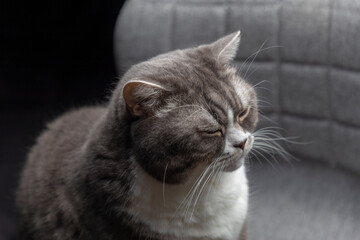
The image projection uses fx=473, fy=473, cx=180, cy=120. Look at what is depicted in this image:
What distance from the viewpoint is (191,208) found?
1053 mm

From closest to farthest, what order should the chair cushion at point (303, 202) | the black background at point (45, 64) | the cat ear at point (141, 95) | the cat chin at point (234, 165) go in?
the cat ear at point (141, 95)
the cat chin at point (234, 165)
the chair cushion at point (303, 202)
the black background at point (45, 64)

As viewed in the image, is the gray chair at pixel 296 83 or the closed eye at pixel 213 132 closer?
the closed eye at pixel 213 132

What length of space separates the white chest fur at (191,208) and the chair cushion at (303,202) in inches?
10.1

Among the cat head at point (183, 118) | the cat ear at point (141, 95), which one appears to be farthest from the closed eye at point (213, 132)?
the cat ear at point (141, 95)

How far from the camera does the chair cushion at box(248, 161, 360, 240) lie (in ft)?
4.29

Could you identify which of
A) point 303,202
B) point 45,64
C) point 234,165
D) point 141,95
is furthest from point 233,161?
point 45,64

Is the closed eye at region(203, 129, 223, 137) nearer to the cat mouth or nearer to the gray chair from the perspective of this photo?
the cat mouth

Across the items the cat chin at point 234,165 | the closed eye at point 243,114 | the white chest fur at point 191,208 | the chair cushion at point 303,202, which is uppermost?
the closed eye at point 243,114

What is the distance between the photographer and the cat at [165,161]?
0.95 metres

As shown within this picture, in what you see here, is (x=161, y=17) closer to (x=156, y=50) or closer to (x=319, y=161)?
(x=156, y=50)

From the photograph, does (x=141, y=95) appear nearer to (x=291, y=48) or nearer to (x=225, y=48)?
(x=225, y=48)

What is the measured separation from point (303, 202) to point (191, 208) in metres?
0.51

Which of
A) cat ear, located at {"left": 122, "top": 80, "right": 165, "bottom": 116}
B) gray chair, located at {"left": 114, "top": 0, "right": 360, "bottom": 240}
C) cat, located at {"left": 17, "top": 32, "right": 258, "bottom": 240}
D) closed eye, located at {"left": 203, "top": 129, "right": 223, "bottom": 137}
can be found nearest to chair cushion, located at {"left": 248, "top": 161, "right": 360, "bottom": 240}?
gray chair, located at {"left": 114, "top": 0, "right": 360, "bottom": 240}

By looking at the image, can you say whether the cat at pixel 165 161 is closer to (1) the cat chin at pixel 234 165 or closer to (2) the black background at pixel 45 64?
(1) the cat chin at pixel 234 165
